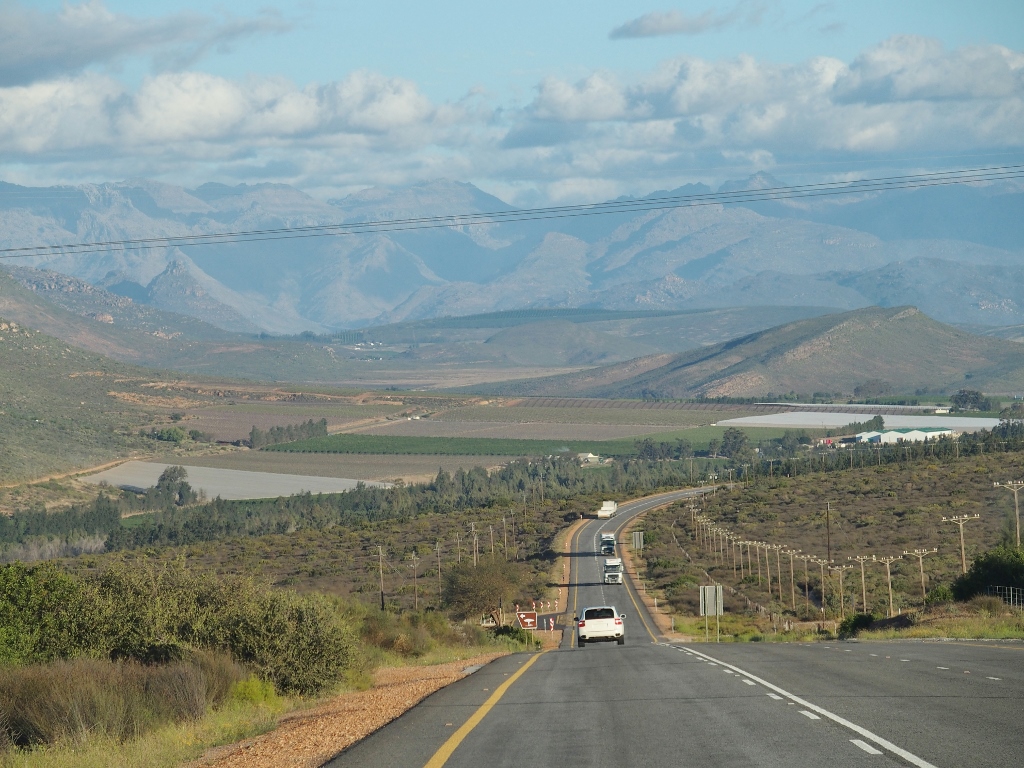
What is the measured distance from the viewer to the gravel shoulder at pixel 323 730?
49.8ft

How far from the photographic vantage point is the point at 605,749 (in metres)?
14.3

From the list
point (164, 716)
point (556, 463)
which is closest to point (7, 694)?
point (164, 716)

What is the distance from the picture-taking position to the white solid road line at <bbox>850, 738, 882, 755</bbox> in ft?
44.5

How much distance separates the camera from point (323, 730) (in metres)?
17.3

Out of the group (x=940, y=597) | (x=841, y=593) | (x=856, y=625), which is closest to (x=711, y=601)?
(x=856, y=625)

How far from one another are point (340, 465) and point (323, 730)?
17803 cm

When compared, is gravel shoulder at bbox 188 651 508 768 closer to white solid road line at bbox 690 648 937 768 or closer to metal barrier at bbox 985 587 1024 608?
white solid road line at bbox 690 648 937 768

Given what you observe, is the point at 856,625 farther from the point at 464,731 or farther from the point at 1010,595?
the point at 464,731

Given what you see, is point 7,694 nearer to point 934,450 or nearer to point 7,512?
point 7,512

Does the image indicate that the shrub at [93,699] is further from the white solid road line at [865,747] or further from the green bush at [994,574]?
the green bush at [994,574]

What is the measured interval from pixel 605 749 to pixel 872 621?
3966cm

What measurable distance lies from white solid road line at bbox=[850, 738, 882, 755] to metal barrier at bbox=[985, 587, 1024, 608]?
31.5m

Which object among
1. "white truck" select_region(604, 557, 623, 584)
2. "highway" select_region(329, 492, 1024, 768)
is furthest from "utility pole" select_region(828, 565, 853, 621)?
"highway" select_region(329, 492, 1024, 768)

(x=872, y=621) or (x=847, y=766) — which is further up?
(x=847, y=766)
